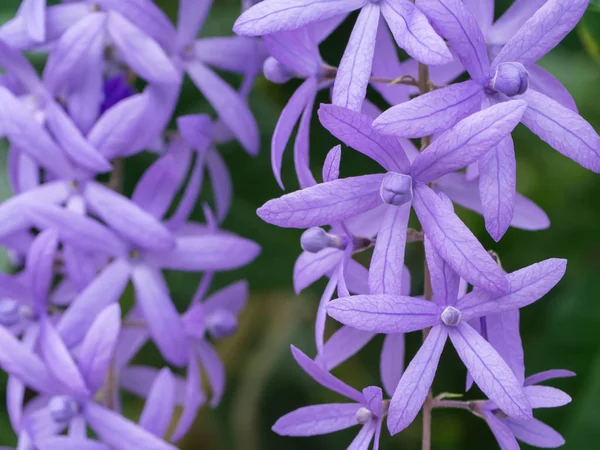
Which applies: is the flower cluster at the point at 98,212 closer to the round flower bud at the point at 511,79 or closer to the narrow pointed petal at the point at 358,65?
the narrow pointed petal at the point at 358,65

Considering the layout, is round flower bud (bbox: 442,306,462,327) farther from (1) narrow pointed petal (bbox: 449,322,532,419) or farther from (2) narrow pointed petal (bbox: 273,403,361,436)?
(2) narrow pointed petal (bbox: 273,403,361,436)

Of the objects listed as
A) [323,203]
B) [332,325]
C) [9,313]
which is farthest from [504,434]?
[332,325]

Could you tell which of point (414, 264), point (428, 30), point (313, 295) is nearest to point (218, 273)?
point (313, 295)

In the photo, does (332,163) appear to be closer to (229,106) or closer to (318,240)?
(318,240)

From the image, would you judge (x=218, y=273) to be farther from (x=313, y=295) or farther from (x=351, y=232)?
(x=351, y=232)

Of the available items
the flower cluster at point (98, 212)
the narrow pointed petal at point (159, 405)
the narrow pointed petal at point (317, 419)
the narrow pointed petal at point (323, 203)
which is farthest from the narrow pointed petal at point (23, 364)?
the narrow pointed petal at point (323, 203)

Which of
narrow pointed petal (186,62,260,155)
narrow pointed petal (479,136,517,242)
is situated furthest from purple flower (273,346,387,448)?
narrow pointed petal (186,62,260,155)
